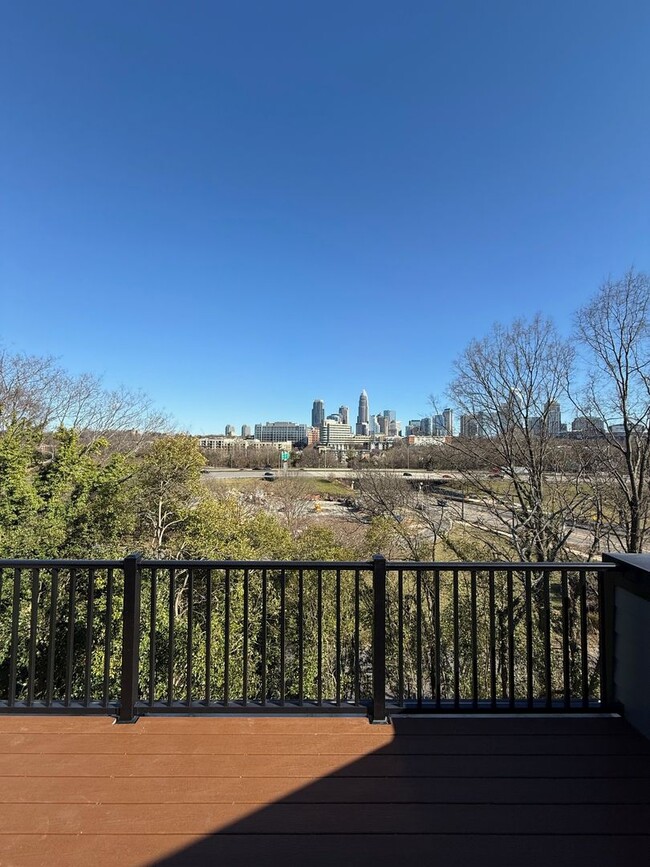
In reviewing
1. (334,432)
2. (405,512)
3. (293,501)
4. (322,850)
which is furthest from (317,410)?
(322,850)

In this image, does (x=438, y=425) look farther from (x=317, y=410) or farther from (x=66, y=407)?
(x=317, y=410)

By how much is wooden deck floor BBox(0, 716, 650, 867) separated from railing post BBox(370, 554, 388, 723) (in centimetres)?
9

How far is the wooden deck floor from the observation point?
4.40 feet

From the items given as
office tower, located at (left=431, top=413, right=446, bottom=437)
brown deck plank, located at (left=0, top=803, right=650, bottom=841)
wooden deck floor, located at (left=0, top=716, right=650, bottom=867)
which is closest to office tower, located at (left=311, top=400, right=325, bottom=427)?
office tower, located at (left=431, top=413, right=446, bottom=437)

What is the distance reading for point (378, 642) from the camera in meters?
2.22

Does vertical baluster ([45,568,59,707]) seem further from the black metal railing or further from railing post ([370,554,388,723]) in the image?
railing post ([370,554,388,723])

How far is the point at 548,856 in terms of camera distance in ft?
4.33

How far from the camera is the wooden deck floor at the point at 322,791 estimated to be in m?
1.34

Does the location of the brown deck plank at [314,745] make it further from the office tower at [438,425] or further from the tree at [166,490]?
the office tower at [438,425]

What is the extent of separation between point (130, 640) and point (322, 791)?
A: 1.29 metres

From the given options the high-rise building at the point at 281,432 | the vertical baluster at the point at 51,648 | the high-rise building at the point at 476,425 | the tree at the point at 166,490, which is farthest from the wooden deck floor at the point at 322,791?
the high-rise building at the point at 281,432

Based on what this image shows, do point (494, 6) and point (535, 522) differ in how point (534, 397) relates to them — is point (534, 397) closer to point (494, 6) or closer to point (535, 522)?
point (535, 522)

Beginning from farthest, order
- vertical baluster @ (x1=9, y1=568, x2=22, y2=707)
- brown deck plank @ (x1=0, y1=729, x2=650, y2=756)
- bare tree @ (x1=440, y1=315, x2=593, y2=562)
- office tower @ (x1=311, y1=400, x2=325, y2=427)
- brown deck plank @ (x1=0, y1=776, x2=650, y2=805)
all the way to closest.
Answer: office tower @ (x1=311, y1=400, x2=325, y2=427)
bare tree @ (x1=440, y1=315, x2=593, y2=562)
vertical baluster @ (x1=9, y1=568, x2=22, y2=707)
brown deck plank @ (x1=0, y1=729, x2=650, y2=756)
brown deck plank @ (x1=0, y1=776, x2=650, y2=805)

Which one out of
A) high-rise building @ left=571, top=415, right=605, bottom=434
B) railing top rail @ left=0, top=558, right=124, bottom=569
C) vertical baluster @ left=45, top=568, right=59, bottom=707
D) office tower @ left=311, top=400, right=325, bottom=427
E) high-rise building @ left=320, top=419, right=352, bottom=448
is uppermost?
office tower @ left=311, top=400, right=325, bottom=427
